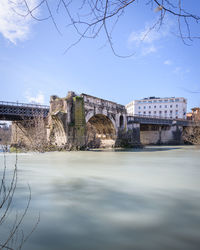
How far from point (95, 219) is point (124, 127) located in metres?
26.1

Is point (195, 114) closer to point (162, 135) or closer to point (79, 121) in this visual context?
point (162, 135)

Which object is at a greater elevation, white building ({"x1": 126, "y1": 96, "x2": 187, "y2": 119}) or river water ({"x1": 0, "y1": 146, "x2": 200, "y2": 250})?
white building ({"x1": 126, "y1": 96, "x2": 187, "y2": 119})

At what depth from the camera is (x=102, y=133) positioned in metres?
28.5

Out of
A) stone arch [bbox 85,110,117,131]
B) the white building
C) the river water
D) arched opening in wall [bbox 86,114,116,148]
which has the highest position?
the white building

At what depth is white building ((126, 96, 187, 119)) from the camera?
73938 millimetres

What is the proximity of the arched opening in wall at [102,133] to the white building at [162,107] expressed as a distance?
53.8 meters

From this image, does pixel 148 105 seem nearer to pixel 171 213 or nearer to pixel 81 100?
pixel 81 100

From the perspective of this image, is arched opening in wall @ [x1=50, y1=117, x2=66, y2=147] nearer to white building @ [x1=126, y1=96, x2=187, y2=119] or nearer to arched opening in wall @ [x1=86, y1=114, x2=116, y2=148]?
arched opening in wall @ [x1=86, y1=114, x2=116, y2=148]

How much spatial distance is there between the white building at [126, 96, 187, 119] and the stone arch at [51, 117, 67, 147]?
211 feet

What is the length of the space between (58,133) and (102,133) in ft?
34.8

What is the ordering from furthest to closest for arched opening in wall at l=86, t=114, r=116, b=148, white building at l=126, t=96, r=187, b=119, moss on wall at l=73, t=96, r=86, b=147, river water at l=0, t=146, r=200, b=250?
white building at l=126, t=96, r=187, b=119, arched opening in wall at l=86, t=114, r=116, b=148, moss on wall at l=73, t=96, r=86, b=147, river water at l=0, t=146, r=200, b=250

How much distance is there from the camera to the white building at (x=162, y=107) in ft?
243

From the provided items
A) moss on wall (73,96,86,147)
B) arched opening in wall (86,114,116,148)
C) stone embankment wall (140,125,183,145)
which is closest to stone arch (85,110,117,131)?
arched opening in wall (86,114,116,148)

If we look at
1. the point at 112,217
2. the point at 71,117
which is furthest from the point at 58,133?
the point at 112,217
